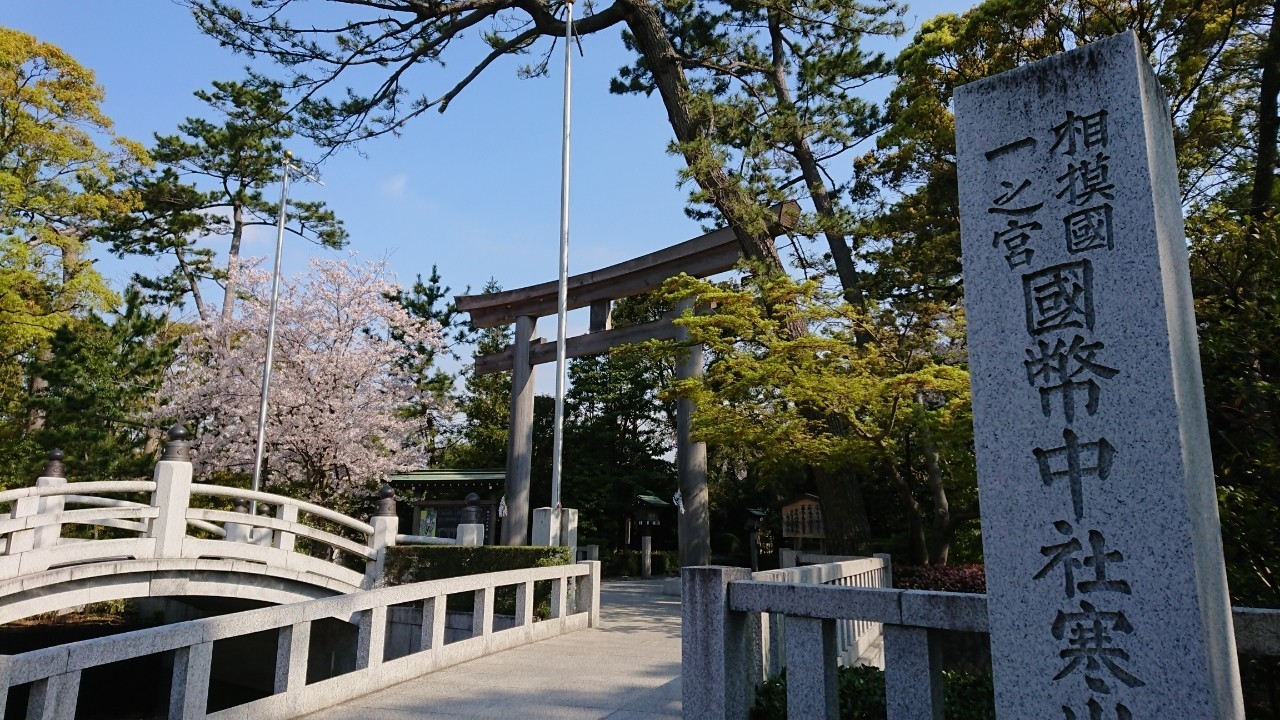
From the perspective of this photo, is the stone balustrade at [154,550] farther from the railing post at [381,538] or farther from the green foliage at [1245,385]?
the green foliage at [1245,385]

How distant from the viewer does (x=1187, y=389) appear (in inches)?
122

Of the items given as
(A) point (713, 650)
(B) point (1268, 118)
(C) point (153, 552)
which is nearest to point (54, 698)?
(A) point (713, 650)

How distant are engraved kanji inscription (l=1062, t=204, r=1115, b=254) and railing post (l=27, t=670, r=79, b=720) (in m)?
5.04

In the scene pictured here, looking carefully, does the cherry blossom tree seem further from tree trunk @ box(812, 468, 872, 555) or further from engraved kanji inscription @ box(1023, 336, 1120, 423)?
engraved kanji inscription @ box(1023, 336, 1120, 423)

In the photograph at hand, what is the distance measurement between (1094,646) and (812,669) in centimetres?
135

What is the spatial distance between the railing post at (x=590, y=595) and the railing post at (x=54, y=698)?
6.48 meters

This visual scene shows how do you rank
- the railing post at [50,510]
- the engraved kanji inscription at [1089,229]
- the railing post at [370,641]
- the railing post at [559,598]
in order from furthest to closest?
the railing post at [559,598], the railing post at [50,510], the railing post at [370,641], the engraved kanji inscription at [1089,229]

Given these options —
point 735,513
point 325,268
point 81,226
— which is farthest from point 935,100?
point 81,226

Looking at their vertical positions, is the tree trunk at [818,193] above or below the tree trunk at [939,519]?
above

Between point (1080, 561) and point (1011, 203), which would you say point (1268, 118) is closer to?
point (1011, 203)

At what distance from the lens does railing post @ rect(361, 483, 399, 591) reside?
12621 millimetres

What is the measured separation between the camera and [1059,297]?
3.32 meters

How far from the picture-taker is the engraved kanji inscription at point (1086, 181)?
3.29m

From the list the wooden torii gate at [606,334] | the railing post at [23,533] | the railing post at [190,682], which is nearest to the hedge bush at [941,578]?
the wooden torii gate at [606,334]
